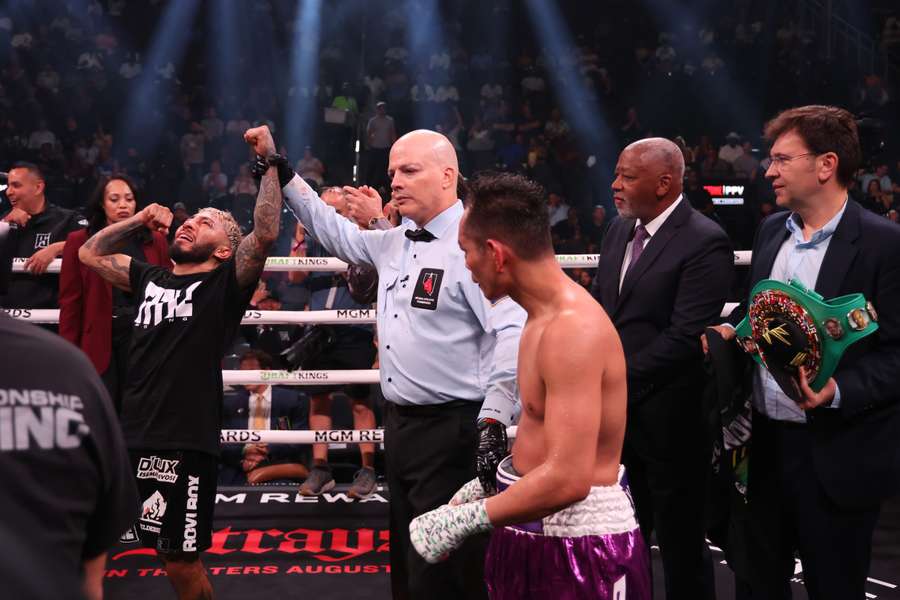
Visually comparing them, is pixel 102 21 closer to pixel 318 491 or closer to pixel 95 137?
pixel 95 137

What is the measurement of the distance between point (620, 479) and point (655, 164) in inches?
53.4

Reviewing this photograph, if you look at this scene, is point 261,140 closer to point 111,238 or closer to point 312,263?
point 111,238

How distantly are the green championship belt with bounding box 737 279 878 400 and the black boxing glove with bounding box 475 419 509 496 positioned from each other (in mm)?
781

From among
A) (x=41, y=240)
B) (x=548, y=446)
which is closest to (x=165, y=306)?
(x=548, y=446)

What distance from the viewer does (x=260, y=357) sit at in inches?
213

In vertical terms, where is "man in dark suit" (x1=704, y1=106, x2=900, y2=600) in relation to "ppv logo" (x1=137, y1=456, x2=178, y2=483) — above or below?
above

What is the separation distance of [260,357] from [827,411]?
357cm

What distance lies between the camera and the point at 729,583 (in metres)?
3.65

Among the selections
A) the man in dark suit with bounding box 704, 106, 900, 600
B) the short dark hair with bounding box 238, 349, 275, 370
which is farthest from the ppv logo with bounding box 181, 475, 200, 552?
the short dark hair with bounding box 238, 349, 275, 370

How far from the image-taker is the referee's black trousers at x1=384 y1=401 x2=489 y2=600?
275cm

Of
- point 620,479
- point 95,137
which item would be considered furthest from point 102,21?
point 620,479

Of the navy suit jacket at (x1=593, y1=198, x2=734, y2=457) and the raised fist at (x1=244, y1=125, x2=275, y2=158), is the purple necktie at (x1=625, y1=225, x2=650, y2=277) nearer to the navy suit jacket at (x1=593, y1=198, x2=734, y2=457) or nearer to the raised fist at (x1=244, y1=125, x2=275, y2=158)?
the navy suit jacket at (x1=593, y1=198, x2=734, y2=457)

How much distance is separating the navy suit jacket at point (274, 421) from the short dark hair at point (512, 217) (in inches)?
137

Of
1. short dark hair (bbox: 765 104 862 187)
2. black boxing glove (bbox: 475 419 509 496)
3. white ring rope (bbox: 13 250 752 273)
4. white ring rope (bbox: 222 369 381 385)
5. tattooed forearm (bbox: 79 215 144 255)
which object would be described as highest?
short dark hair (bbox: 765 104 862 187)
